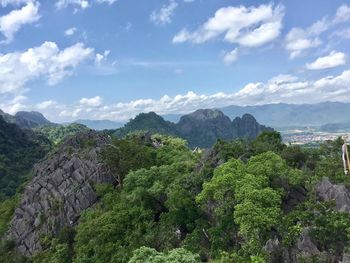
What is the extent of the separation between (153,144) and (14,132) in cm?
9426

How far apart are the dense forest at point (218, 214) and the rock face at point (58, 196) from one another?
1402 millimetres

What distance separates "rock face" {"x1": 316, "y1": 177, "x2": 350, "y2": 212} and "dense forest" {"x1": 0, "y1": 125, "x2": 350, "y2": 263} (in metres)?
0.49

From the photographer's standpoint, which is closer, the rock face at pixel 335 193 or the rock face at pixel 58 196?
the rock face at pixel 335 193

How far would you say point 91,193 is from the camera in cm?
5097

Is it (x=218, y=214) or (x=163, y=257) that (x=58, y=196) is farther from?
(x=163, y=257)

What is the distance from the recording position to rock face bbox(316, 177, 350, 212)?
29.4 meters

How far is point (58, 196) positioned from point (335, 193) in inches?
1358

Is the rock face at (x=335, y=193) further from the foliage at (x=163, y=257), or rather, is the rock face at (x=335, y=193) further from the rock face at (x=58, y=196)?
the rock face at (x=58, y=196)

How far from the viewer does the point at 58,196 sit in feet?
174

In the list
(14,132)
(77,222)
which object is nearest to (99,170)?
(77,222)

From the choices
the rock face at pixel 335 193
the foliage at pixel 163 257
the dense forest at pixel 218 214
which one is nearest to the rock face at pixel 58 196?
the dense forest at pixel 218 214

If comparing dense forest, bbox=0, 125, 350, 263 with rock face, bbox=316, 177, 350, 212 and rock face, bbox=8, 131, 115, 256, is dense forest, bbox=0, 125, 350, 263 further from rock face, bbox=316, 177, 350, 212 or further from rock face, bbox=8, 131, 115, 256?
rock face, bbox=8, 131, 115, 256

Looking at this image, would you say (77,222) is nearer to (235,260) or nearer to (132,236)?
(132,236)

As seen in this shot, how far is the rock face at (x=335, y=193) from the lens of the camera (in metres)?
29.4
